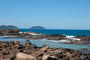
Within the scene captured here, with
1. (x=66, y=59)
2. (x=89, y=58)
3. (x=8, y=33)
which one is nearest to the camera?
(x=66, y=59)

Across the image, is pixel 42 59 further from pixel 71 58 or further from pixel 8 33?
pixel 8 33

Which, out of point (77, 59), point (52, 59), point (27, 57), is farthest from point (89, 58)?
point (27, 57)

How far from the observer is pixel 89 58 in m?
17.7

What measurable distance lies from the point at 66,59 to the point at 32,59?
3265mm

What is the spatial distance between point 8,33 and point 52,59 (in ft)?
163

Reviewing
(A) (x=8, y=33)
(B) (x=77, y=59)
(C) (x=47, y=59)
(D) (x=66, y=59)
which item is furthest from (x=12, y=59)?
(A) (x=8, y=33)

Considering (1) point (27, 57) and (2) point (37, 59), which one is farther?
(2) point (37, 59)

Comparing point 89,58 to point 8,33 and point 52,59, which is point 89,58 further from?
point 8,33

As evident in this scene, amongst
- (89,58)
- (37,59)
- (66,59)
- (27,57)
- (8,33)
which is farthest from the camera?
(8,33)

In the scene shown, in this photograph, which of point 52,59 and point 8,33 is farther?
point 8,33

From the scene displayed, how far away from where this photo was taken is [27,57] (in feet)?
44.5

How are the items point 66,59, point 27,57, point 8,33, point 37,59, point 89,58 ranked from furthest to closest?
point 8,33 < point 89,58 < point 66,59 < point 37,59 < point 27,57

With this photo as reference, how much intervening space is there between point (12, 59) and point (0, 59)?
3.34 feet

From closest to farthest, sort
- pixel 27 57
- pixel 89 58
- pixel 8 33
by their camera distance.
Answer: pixel 27 57
pixel 89 58
pixel 8 33
